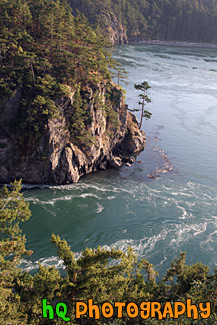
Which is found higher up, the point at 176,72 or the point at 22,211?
the point at 176,72

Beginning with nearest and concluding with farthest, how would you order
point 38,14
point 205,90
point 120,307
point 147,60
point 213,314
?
point 213,314, point 120,307, point 38,14, point 205,90, point 147,60

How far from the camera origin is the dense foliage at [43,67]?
48.0 meters

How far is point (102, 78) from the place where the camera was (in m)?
60.3

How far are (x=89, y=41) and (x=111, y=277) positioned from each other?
51440mm

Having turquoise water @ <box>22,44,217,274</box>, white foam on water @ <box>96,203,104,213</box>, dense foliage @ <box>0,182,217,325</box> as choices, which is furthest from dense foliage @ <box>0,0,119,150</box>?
dense foliage @ <box>0,182,217,325</box>

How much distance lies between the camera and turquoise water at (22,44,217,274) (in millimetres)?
38031

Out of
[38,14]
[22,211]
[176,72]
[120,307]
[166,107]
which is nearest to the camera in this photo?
[120,307]

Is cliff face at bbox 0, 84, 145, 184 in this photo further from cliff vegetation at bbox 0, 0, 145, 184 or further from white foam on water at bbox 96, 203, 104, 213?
white foam on water at bbox 96, 203, 104, 213

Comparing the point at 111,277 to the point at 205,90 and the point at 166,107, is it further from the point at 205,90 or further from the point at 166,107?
the point at 205,90

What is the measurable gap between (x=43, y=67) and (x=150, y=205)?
3131 centimetres

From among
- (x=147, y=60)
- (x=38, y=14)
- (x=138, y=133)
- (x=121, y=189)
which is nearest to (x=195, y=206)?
(x=121, y=189)

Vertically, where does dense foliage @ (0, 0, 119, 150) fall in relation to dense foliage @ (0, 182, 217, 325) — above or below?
above

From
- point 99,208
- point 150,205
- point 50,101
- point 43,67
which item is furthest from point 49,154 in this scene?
point 150,205

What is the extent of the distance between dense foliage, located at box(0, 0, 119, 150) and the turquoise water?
1138cm
